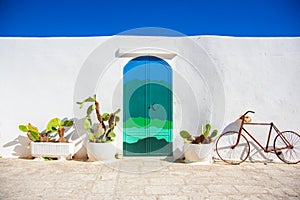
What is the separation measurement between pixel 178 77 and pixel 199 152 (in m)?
1.53

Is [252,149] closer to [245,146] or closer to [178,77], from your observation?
[245,146]

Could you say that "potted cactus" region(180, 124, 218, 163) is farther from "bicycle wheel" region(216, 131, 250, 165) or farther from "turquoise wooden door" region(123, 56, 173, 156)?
"turquoise wooden door" region(123, 56, 173, 156)

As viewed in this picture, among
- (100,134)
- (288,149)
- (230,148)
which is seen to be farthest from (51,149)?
(288,149)

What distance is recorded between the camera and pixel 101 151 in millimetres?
4277

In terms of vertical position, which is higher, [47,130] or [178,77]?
[178,77]

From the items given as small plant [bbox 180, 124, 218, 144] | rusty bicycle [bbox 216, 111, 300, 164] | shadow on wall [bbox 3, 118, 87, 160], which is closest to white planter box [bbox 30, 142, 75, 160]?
shadow on wall [bbox 3, 118, 87, 160]

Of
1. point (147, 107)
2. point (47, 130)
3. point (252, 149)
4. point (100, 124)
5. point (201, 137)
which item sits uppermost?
point (147, 107)

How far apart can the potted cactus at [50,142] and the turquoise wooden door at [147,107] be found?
111 centimetres

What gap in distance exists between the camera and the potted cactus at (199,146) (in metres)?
4.27

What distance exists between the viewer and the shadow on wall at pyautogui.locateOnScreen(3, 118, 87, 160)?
4.71m

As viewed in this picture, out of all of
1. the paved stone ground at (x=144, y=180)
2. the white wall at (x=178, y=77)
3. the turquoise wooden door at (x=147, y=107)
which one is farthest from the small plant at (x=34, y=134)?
the turquoise wooden door at (x=147, y=107)

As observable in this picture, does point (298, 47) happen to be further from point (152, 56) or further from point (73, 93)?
point (73, 93)

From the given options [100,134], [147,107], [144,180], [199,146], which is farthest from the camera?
[147,107]

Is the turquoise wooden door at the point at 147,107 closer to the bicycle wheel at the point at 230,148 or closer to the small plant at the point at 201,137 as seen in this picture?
the small plant at the point at 201,137
